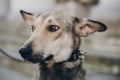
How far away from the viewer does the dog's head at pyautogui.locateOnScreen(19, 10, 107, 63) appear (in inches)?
78.0

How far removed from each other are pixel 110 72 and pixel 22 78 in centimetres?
127

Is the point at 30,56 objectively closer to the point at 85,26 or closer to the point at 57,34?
the point at 57,34

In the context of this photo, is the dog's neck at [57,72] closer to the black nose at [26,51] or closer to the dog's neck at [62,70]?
the dog's neck at [62,70]

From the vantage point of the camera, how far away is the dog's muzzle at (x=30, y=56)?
194 centimetres

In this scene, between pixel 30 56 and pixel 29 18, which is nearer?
pixel 30 56

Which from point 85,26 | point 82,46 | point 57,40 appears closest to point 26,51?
point 57,40

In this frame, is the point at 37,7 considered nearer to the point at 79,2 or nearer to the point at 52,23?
the point at 52,23

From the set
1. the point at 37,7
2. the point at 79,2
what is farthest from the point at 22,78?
the point at 79,2

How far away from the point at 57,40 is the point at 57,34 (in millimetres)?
24

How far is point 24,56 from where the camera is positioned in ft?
6.47

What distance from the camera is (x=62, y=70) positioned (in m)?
2.07

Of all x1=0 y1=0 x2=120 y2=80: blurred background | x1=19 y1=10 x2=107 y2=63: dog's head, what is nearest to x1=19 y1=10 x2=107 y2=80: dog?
x1=19 y1=10 x2=107 y2=63: dog's head

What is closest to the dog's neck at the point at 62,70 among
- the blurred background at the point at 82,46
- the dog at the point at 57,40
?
the dog at the point at 57,40

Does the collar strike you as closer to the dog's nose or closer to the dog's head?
the dog's head
